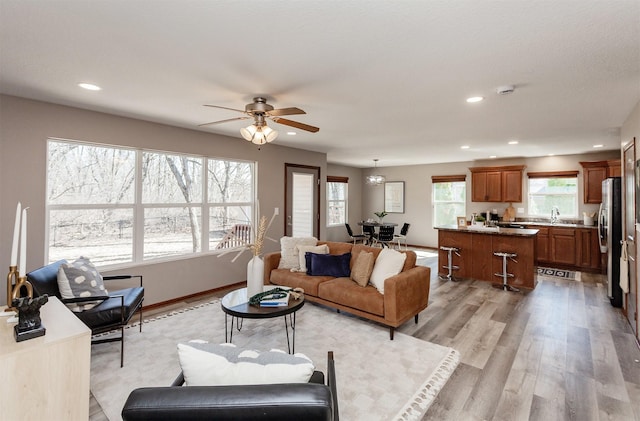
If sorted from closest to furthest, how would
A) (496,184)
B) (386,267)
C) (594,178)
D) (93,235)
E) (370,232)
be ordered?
1. (386,267)
2. (93,235)
3. (594,178)
4. (496,184)
5. (370,232)

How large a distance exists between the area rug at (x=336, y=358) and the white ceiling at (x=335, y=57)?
7.98ft

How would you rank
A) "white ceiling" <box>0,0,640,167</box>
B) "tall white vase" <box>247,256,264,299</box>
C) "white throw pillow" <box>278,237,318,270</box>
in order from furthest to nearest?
"white throw pillow" <box>278,237,318,270</box>, "tall white vase" <box>247,256,264,299</box>, "white ceiling" <box>0,0,640,167</box>

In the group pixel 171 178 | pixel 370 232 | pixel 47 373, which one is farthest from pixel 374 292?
pixel 370 232

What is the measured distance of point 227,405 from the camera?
96cm

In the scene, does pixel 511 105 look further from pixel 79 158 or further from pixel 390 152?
pixel 79 158

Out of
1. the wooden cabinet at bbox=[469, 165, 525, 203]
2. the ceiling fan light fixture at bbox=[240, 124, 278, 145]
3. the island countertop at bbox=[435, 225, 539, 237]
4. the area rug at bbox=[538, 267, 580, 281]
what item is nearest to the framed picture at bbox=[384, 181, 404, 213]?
the wooden cabinet at bbox=[469, 165, 525, 203]

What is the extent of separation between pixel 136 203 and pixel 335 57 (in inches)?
128

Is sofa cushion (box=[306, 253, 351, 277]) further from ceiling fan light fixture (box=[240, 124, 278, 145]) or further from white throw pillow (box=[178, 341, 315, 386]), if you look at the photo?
white throw pillow (box=[178, 341, 315, 386])

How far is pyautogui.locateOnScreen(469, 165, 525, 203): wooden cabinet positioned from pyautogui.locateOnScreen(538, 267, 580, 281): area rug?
5.37 feet

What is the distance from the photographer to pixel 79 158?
3.59 m

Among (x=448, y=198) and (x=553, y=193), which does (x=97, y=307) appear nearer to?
(x=448, y=198)

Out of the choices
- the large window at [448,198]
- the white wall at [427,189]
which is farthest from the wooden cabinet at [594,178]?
the large window at [448,198]

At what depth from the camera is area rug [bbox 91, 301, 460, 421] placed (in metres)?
2.19

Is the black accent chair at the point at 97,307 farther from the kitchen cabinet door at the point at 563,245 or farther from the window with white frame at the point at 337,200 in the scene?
the kitchen cabinet door at the point at 563,245
